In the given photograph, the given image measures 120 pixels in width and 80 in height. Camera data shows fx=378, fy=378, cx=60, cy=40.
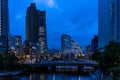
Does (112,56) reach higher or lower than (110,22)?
lower

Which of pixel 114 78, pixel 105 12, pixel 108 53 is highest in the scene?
pixel 105 12

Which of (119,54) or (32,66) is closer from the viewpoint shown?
(119,54)

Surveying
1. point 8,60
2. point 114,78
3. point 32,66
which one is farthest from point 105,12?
point 114,78

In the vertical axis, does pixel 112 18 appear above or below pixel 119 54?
above

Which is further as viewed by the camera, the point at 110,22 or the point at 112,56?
the point at 110,22

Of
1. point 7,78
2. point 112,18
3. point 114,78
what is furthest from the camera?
point 112,18

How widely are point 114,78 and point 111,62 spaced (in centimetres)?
2542

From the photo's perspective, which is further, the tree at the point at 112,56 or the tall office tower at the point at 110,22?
the tall office tower at the point at 110,22

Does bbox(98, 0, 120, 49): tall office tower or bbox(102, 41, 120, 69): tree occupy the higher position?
bbox(98, 0, 120, 49): tall office tower

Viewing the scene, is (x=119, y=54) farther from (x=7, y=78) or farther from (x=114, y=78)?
(x=7, y=78)

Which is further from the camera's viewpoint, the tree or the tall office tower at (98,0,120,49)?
the tall office tower at (98,0,120,49)

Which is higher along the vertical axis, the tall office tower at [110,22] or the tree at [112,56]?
the tall office tower at [110,22]

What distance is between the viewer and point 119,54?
8381 centimetres

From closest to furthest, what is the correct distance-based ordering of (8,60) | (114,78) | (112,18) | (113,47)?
1. (114,78)
2. (113,47)
3. (8,60)
4. (112,18)
